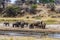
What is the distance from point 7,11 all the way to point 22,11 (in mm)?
5328

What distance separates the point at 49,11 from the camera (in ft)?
312

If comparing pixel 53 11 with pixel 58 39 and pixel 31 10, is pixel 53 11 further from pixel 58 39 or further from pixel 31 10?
pixel 58 39

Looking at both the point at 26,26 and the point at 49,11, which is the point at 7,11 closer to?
the point at 49,11

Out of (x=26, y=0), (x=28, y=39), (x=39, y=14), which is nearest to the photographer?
(x=28, y=39)

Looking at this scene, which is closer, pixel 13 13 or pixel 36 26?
pixel 36 26

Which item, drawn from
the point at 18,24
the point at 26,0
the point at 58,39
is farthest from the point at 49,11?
the point at 58,39

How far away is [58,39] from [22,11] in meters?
57.9

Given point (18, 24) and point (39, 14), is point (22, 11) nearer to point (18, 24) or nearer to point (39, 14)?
point (39, 14)

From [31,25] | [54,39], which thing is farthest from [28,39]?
[31,25]

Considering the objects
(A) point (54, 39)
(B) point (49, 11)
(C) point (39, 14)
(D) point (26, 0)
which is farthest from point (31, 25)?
(D) point (26, 0)

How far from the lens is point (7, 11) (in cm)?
9356

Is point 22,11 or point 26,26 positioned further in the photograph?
point 22,11

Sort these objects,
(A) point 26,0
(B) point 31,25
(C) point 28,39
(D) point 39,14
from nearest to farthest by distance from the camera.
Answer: (C) point 28,39 → (B) point 31,25 → (D) point 39,14 → (A) point 26,0

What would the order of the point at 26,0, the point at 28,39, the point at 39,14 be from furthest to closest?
1. the point at 26,0
2. the point at 39,14
3. the point at 28,39
